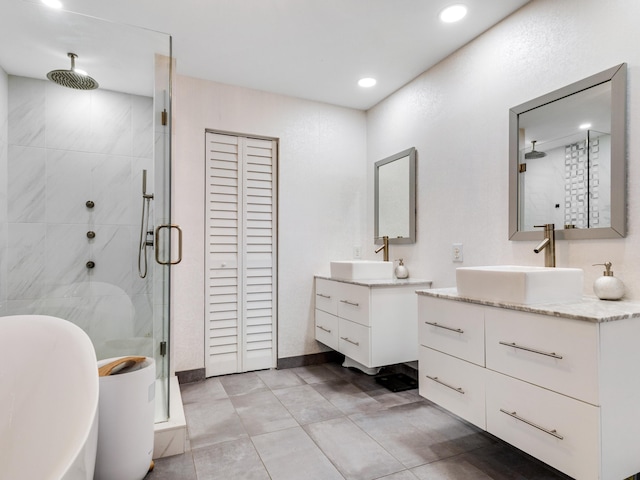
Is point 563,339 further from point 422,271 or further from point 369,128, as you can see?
point 369,128

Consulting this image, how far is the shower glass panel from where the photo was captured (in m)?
1.83

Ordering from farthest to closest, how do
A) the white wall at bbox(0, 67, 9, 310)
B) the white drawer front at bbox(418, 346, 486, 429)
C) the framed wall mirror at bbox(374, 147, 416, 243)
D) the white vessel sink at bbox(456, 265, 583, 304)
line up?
the framed wall mirror at bbox(374, 147, 416, 243) < the white wall at bbox(0, 67, 9, 310) < the white drawer front at bbox(418, 346, 486, 429) < the white vessel sink at bbox(456, 265, 583, 304)

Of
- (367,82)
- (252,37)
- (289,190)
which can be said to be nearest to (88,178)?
(252,37)

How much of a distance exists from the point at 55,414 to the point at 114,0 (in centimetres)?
204

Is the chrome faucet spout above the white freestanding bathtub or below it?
above

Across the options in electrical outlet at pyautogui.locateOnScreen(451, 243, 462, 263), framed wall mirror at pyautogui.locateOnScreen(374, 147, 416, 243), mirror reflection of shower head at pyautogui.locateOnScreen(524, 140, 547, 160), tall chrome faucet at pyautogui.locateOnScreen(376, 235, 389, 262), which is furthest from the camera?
tall chrome faucet at pyautogui.locateOnScreen(376, 235, 389, 262)

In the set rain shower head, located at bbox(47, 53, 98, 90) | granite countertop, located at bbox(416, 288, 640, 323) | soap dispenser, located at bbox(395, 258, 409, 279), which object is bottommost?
granite countertop, located at bbox(416, 288, 640, 323)

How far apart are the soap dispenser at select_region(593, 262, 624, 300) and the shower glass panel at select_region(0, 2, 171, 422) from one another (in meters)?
2.01

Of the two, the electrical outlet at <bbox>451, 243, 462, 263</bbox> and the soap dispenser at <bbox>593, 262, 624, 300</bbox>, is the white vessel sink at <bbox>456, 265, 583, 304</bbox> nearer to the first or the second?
the soap dispenser at <bbox>593, 262, 624, 300</bbox>

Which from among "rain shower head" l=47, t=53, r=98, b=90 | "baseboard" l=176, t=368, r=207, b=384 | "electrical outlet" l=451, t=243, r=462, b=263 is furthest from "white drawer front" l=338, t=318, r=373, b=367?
"rain shower head" l=47, t=53, r=98, b=90

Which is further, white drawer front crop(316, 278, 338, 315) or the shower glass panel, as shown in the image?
white drawer front crop(316, 278, 338, 315)

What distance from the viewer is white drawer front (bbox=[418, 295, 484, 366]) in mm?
1701

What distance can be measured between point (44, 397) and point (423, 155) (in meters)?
2.62

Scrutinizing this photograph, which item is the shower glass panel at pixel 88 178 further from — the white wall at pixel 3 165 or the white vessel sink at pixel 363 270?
the white vessel sink at pixel 363 270
